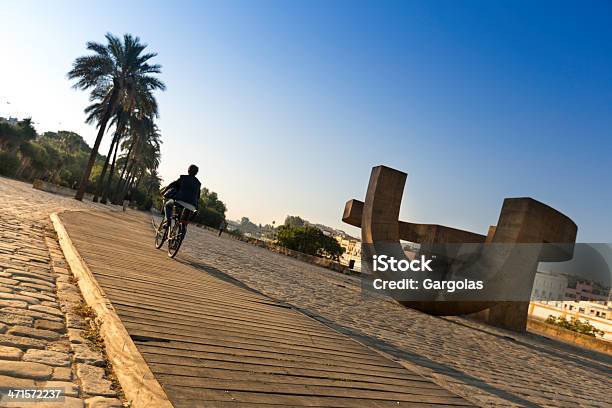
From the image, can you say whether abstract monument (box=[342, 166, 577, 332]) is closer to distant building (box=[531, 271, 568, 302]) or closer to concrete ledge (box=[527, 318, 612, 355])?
concrete ledge (box=[527, 318, 612, 355])

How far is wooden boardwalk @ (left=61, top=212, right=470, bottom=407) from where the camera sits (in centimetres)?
253

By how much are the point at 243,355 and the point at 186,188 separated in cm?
560

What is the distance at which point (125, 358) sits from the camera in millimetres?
2531

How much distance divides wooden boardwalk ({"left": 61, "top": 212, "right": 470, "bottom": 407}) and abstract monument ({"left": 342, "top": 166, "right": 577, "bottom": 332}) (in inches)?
258

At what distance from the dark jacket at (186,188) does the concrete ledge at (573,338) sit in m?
16.7

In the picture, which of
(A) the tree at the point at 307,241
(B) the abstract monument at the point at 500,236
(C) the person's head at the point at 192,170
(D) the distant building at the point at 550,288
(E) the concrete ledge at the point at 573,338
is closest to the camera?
(C) the person's head at the point at 192,170

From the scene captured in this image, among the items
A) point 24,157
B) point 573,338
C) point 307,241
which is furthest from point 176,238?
point 24,157

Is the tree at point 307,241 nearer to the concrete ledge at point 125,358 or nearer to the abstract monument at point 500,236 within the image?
the abstract monument at point 500,236

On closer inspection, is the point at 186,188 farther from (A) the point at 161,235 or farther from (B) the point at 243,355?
(B) the point at 243,355

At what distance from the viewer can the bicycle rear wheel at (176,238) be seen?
324 inches

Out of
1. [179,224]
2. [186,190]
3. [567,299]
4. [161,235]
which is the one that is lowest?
[161,235]

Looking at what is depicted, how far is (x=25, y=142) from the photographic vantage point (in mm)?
46375

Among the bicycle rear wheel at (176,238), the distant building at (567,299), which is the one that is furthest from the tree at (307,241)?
the distant building at (567,299)

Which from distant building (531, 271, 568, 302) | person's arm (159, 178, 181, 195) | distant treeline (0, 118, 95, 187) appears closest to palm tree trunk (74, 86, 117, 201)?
distant treeline (0, 118, 95, 187)
